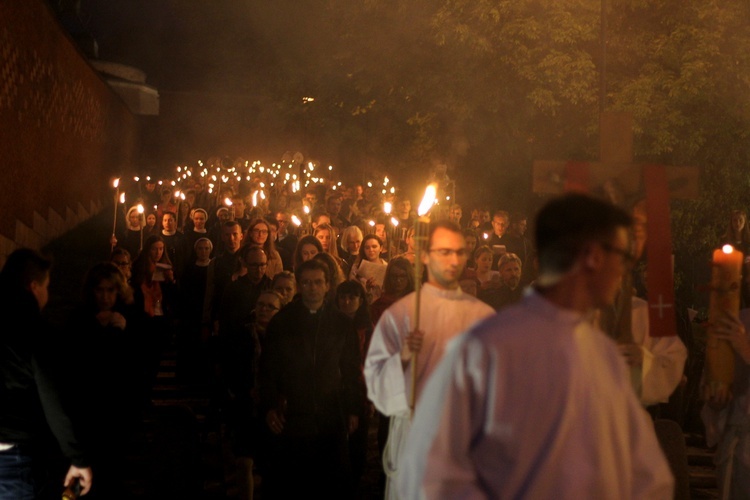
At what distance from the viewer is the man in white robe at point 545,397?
9.62 feet

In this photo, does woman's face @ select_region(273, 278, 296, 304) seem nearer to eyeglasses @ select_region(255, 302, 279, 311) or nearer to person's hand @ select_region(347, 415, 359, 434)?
Answer: eyeglasses @ select_region(255, 302, 279, 311)

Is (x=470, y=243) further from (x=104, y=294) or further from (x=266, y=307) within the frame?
(x=104, y=294)

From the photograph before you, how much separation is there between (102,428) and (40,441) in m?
1.57

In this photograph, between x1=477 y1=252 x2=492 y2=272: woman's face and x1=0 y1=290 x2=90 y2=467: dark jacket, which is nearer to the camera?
x1=0 y1=290 x2=90 y2=467: dark jacket

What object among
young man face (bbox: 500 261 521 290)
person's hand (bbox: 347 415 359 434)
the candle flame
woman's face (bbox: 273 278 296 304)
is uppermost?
the candle flame

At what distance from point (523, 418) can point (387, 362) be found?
2.63 m

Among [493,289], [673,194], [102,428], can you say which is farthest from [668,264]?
[493,289]

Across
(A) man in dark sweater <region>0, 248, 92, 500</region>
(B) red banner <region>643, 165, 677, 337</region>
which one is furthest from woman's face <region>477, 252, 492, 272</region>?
(A) man in dark sweater <region>0, 248, 92, 500</region>

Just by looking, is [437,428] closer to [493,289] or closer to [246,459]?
[246,459]

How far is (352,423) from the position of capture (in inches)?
288

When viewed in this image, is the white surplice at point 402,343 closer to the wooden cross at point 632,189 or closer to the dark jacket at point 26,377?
the wooden cross at point 632,189

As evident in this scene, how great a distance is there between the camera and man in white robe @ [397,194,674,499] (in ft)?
9.62

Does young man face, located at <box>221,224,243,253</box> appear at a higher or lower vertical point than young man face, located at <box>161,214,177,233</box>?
lower

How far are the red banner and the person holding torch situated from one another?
0.88 m
